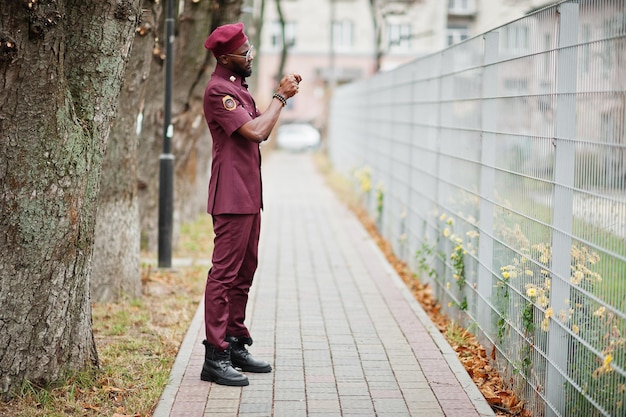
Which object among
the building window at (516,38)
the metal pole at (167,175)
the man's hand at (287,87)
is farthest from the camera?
the metal pole at (167,175)

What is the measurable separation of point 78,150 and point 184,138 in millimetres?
6733

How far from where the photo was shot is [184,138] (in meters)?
12.4

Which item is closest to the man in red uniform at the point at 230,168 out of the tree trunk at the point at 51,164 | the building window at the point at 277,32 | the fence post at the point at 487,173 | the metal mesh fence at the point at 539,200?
the tree trunk at the point at 51,164

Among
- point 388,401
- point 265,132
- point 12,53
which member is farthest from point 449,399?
point 12,53

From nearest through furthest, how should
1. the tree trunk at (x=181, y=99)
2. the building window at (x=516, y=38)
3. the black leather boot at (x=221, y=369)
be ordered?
1. the black leather boot at (x=221, y=369)
2. the building window at (x=516, y=38)
3. the tree trunk at (x=181, y=99)

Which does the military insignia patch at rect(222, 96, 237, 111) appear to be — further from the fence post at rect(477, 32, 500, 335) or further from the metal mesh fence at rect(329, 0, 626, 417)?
the fence post at rect(477, 32, 500, 335)

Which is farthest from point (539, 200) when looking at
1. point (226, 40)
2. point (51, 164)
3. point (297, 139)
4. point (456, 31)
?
point (456, 31)

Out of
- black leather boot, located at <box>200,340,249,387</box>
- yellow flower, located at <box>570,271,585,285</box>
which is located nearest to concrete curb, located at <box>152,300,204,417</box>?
black leather boot, located at <box>200,340,249,387</box>

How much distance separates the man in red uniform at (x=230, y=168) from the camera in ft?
18.9

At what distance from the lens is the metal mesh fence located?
446 cm

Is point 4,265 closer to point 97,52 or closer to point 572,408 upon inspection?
point 97,52

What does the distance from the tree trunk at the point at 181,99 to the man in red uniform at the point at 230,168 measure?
547 cm

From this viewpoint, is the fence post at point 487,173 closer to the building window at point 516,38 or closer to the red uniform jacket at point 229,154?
the building window at point 516,38

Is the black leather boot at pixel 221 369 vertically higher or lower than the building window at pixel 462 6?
lower
